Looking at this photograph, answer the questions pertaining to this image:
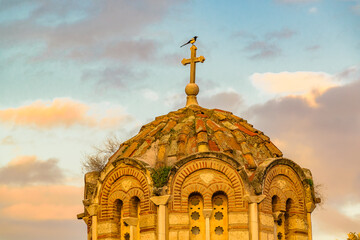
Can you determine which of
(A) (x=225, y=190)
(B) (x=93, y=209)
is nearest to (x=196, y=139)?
(A) (x=225, y=190)

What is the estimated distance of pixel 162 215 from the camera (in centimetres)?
2398

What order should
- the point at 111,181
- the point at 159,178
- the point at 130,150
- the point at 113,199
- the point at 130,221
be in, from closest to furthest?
the point at 159,178
the point at 130,221
the point at 113,199
the point at 111,181
the point at 130,150

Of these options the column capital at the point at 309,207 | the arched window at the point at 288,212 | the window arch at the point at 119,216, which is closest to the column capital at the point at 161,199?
the window arch at the point at 119,216

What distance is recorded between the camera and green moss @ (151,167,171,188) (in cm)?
2434

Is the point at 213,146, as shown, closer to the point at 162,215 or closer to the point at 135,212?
the point at 162,215

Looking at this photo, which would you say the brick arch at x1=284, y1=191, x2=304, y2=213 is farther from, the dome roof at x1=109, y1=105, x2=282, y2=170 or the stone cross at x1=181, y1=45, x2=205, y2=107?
the stone cross at x1=181, y1=45, x2=205, y2=107

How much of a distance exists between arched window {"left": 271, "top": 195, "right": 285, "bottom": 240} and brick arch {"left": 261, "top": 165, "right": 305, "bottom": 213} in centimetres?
20

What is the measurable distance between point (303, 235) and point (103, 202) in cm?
619

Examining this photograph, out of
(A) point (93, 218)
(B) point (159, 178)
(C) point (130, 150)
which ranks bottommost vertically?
(A) point (93, 218)

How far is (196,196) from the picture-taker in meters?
24.6

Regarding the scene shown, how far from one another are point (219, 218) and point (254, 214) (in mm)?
1052

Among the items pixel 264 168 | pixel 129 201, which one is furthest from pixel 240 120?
Result: pixel 129 201

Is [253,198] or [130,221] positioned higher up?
[253,198]

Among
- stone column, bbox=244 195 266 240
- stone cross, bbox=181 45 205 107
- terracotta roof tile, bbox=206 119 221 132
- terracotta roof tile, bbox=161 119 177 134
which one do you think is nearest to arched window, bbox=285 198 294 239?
stone column, bbox=244 195 266 240
